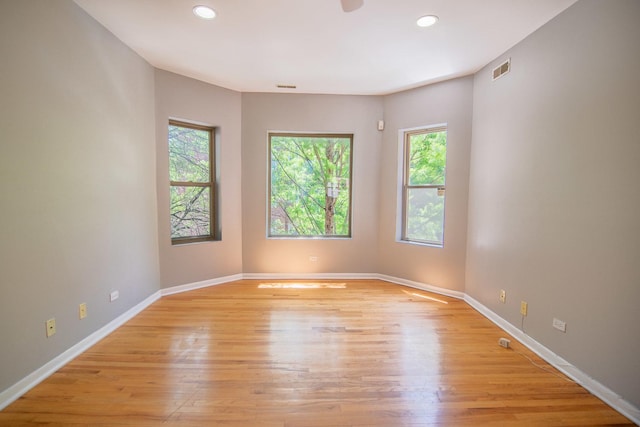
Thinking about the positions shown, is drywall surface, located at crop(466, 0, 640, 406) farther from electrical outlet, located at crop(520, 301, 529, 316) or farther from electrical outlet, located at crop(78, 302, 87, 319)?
electrical outlet, located at crop(78, 302, 87, 319)

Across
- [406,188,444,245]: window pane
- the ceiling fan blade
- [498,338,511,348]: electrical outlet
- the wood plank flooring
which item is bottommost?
the wood plank flooring

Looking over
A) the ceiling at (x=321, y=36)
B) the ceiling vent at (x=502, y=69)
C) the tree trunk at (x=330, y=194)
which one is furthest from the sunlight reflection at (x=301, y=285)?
the ceiling vent at (x=502, y=69)

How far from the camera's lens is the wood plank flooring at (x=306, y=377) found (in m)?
1.66

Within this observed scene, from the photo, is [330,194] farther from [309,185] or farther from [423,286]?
[423,286]

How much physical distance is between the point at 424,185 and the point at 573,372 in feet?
7.91

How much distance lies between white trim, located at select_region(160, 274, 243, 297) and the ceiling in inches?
104

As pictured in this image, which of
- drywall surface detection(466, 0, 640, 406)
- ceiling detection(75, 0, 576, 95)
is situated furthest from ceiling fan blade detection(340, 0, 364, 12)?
drywall surface detection(466, 0, 640, 406)

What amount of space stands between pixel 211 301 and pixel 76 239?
1.55m

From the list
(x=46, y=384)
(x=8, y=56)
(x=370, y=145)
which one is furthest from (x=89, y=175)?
(x=370, y=145)

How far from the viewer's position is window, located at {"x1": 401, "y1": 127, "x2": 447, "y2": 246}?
3750 millimetres

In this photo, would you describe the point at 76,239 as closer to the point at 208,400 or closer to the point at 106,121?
the point at 106,121

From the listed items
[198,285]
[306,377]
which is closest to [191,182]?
[198,285]

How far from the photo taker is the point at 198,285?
3.85 meters

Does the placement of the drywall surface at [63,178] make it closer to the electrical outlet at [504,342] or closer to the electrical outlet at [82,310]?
the electrical outlet at [82,310]
